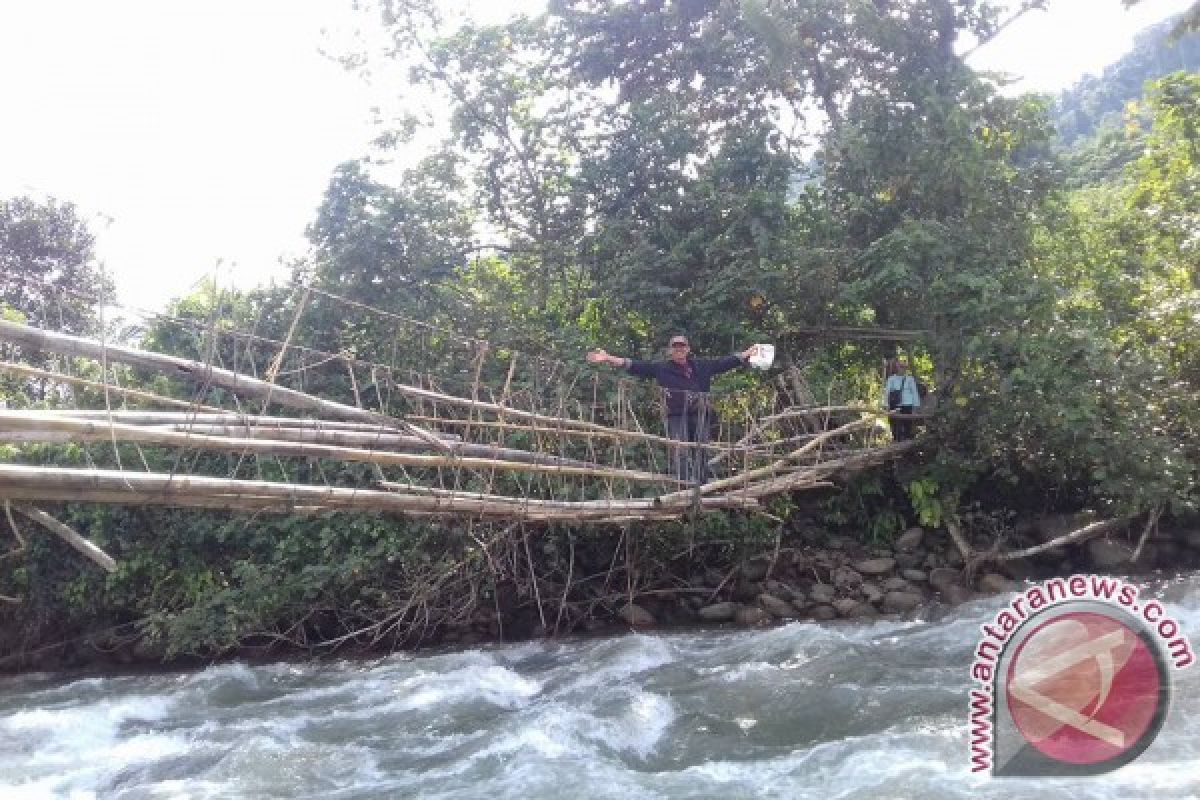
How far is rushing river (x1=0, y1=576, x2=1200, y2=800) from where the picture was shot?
3846mm

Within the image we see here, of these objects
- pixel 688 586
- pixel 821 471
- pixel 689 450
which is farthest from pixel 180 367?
pixel 688 586

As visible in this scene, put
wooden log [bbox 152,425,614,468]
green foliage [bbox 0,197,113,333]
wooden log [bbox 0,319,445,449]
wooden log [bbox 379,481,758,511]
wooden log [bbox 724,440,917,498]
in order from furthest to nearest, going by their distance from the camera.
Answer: green foliage [bbox 0,197,113,333]
wooden log [bbox 724,440,917,498]
wooden log [bbox 379,481,758,511]
wooden log [bbox 152,425,614,468]
wooden log [bbox 0,319,445,449]

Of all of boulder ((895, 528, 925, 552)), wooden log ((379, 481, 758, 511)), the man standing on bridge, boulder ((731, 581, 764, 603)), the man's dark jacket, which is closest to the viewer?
wooden log ((379, 481, 758, 511))

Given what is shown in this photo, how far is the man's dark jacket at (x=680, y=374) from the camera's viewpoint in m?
5.83

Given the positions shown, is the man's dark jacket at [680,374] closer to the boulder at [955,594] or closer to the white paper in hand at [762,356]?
the white paper in hand at [762,356]

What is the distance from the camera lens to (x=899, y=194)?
8047 millimetres

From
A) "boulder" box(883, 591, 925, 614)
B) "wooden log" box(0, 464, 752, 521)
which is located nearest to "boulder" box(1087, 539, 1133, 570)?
"boulder" box(883, 591, 925, 614)

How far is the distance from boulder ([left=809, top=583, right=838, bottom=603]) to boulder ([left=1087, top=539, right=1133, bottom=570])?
183cm

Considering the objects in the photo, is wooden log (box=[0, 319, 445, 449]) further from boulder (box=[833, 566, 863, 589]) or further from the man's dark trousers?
boulder (box=[833, 566, 863, 589])

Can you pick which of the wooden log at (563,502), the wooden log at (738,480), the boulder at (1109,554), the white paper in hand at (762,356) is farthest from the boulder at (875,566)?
the white paper in hand at (762,356)

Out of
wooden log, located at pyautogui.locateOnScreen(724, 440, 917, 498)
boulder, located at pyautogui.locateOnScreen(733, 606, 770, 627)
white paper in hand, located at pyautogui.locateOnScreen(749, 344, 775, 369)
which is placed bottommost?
boulder, located at pyautogui.locateOnScreen(733, 606, 770, 627)

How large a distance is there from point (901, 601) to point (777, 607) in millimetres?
813

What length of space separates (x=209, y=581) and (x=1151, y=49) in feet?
127

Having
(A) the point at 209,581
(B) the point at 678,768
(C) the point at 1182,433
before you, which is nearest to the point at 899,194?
(C) the point at 1182,433
